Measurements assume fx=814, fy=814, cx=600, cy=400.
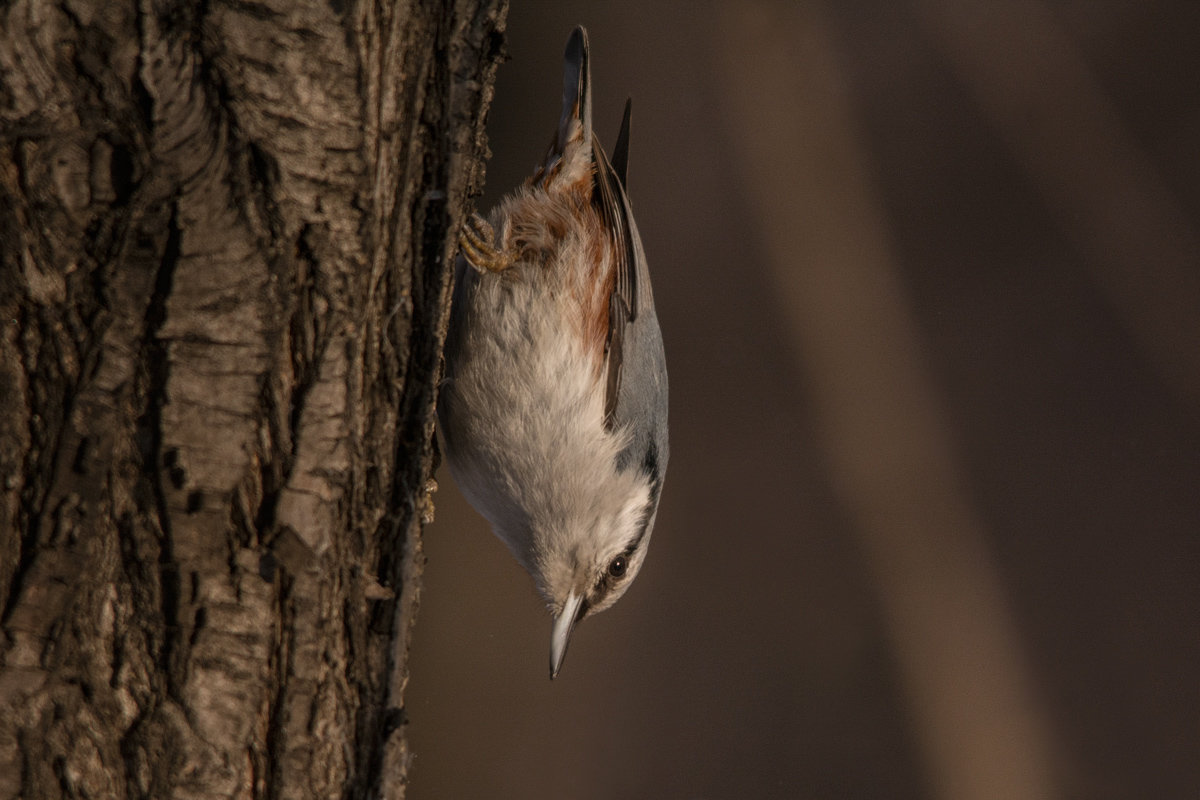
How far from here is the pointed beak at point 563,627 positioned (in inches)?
56.0

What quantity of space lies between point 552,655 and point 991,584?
1.02 metres

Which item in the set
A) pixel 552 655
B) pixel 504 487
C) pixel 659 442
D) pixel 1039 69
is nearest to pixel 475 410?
pixel 504 487

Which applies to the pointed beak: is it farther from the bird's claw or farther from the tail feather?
the tail feather

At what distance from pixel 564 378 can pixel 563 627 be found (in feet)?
1.53

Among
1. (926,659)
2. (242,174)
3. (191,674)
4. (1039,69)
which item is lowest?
(926,659)

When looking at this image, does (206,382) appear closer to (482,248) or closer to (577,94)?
(482,248)

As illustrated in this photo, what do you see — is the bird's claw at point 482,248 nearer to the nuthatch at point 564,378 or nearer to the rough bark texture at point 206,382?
the nuthatch at point 564,378

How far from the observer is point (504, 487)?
1313 mm

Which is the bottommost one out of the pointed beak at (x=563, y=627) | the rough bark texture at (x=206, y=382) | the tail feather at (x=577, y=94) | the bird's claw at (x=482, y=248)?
the pointed beak at (x=563, y=627)

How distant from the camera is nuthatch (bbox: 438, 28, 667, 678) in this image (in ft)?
4.15

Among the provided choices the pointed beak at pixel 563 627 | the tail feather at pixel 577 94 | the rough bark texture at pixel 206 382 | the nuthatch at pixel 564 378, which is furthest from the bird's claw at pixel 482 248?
the pointed beak at pixel 563 627

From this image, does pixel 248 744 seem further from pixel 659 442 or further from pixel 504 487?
pixel 659 442

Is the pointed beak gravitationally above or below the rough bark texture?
below

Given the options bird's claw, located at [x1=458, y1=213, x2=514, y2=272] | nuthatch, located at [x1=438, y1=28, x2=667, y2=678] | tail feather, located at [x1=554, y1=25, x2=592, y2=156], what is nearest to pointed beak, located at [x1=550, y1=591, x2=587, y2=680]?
nuthatch, located at [x1=438, y1=28, x2=667, y2=678]
